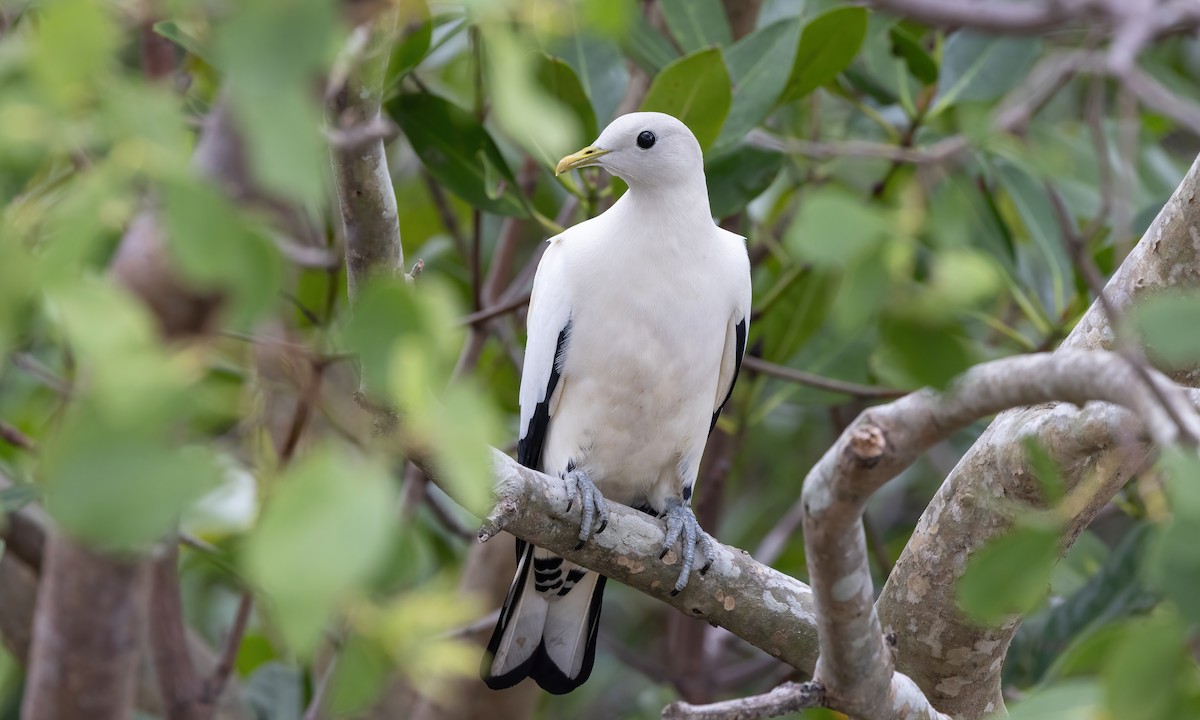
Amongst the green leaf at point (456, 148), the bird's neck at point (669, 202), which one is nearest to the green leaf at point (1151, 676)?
the bird's neck at point (669, 202)

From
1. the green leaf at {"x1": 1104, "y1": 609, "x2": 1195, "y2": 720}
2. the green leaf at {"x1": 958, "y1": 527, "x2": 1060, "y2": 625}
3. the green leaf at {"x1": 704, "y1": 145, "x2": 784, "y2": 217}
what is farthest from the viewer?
the green leaf at {"x1": 704, "y1": 145, "x2": 784, "y2": 217}

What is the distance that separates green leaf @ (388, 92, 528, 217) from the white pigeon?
275 mm

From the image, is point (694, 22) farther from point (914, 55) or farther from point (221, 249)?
point (221, 249)

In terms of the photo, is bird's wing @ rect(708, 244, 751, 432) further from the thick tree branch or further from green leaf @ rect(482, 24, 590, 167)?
green leaf @ rect(482, 24, 590, 167)

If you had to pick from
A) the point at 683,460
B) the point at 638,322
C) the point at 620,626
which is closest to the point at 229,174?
the point at 638,322

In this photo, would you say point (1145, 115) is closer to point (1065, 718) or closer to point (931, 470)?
point (931, 470)

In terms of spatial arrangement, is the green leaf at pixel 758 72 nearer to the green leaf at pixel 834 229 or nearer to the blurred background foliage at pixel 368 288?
the blurred background foliage at pixel 368 288

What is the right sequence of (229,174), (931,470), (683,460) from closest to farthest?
(229,174) → (683,460) → (931,470)

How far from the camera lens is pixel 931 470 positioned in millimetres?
5395

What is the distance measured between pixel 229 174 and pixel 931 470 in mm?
4562

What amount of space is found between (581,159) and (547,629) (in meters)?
1.37

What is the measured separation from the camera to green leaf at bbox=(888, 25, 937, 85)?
3861 mm

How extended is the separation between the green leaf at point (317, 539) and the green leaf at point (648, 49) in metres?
3.06

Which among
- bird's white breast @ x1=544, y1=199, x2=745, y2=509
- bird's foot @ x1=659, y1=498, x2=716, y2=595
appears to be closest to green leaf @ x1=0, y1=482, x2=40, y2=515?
bird's white breast @ x1=544, y1=199, x2=745, y2=509
